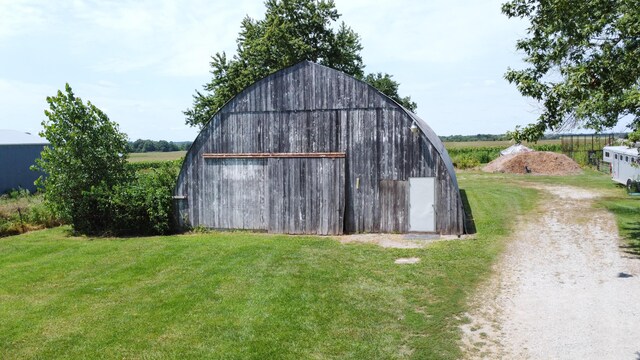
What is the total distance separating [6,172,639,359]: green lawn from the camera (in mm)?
9125

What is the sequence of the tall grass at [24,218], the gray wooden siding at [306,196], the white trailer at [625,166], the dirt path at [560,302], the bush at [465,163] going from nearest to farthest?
the dirt path at [560,302]
the gray wooden siding at [306,196]
the tall grass at [24,218]
the white trailer at [625,166]
the bush at [465,163]

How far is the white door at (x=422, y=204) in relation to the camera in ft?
61.6

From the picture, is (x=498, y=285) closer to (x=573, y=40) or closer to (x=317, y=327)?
(x=317, y=327)

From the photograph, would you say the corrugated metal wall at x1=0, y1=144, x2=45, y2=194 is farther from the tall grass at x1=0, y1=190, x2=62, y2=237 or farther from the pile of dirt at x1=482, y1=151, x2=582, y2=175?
the pile of dirt at x1=482, y1=151, x2=582, y2=175

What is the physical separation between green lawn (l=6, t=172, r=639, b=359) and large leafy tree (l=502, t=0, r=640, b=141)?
5.28 m

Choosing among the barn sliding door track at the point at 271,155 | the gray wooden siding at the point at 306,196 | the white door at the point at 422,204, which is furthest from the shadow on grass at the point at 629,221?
the barn sliding door track at the point at 271,155

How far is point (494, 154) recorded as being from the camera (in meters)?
58.1

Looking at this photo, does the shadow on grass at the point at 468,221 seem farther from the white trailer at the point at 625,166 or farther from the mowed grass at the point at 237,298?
the white trailer at the point at 625,166

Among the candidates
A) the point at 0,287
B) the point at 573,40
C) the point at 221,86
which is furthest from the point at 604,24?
the point at 221,86

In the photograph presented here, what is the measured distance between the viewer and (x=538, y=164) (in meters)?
43.0

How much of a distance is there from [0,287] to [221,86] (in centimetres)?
2747

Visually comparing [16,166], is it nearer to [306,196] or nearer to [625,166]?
[306,196]

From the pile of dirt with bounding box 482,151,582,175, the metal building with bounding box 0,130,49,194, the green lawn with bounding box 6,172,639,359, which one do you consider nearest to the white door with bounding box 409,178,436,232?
the green lawn with bounding box 6,172,639,359

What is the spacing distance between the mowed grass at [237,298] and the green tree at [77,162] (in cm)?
246
